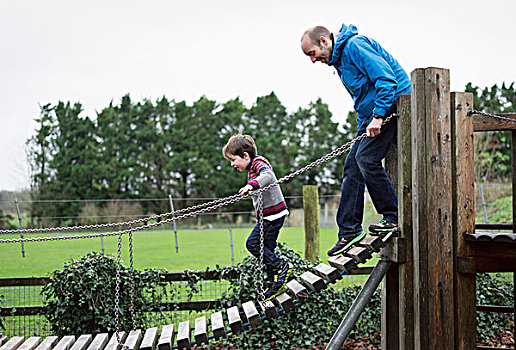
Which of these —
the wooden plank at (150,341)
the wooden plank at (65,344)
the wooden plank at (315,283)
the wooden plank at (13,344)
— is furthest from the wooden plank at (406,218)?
the wooden plank at (13,344)

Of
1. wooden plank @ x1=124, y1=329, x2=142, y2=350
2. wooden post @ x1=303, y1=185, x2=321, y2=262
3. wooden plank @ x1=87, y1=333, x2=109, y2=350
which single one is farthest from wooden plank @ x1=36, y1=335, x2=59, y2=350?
wooden post @ x1=303, y1=185, x2=321, y2=262

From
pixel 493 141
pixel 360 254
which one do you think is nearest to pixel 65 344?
pixel 360 254

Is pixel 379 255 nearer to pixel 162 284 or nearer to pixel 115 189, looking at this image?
pixel 162 284

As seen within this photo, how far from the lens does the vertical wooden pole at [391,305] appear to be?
11.9 ft

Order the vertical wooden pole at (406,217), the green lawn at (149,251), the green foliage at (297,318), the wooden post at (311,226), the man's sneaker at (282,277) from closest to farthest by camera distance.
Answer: the vertical wooden pole at (406,217), the man's sneaker at (282,277), the green foliage at (297,318), the wooden post at (311,226), the green lawn at (149,251)

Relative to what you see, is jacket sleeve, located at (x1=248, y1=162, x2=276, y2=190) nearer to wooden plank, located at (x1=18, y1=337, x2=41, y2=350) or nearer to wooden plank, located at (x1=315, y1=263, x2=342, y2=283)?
wooden plank, located at (x1=315, y1=263, x2=342, y2=283)

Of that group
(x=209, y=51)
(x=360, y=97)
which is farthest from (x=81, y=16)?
(x=360, y=97)

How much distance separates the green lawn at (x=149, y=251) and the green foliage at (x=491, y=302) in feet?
11.1

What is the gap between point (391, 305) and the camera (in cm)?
366

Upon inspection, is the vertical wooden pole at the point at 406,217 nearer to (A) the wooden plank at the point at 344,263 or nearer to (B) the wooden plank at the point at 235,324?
(A) the wooden plank at the point at 344,263

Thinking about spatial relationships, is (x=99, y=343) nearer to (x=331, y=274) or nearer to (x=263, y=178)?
(x=263, y=178)

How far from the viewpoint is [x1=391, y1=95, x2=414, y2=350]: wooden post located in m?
3.34

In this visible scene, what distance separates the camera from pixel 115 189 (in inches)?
825

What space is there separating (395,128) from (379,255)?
90cm
